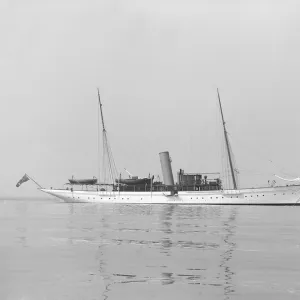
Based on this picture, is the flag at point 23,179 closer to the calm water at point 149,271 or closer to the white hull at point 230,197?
the white hull at point 230,197

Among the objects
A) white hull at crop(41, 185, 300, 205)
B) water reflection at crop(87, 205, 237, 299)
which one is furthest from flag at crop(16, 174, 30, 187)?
water reflection at crop(87, 205, 237, 299)

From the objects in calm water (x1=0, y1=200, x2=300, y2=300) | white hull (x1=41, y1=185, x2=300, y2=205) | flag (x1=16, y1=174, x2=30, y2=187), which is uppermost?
flag (x1=16, y1=174, x2=30, y2=187)

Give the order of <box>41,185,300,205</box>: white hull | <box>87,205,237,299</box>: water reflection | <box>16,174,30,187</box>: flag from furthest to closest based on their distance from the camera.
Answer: <box>16,174,30,187</box>: flag, <box>41,185,300,205</box>: white hull, <box>87,205,237,299</box>: water reflection

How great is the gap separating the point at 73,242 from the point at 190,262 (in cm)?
877

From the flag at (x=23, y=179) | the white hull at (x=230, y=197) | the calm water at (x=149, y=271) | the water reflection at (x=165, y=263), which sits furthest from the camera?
Answer: the flag at (x=23, y=179)

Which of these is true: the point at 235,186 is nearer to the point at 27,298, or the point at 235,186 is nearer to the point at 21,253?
the point at 21,253

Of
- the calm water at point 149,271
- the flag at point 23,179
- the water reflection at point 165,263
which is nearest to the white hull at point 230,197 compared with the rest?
the flag at point 23,179

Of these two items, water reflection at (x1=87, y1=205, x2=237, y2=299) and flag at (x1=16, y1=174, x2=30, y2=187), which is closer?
water reflection at (x1=87, y1=205, x2=237, y2=299)

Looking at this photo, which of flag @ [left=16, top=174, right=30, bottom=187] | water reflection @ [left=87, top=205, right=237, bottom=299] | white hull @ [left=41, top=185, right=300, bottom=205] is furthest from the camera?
flag @ [left=16, top=174, right=30, bottom=187]

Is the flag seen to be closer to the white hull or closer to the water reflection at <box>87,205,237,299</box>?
the white hull

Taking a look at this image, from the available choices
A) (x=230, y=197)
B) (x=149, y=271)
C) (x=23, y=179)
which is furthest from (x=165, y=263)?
(x=23, y=179)

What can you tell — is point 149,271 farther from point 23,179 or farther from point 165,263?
point 23,179

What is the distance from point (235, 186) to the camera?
91625mm

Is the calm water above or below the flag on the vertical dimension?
below
